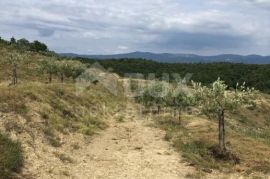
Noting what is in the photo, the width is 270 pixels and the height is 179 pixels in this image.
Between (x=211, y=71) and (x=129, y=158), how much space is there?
424 ft

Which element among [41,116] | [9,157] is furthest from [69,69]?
[9,157]

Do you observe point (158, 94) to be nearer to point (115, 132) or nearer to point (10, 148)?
point (115, 132)

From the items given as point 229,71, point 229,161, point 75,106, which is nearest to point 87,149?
point 229,161

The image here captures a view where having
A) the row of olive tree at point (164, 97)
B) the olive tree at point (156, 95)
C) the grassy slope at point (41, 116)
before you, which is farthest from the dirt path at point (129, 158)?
the olive tree at point (156, 95)

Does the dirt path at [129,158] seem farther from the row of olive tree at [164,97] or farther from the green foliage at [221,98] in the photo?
the row of olive tree at [164,97]

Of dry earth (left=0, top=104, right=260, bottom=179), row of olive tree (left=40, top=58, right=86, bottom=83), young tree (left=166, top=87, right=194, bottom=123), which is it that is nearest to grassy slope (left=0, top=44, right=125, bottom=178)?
dry earth (left=0, top=104, right=260, bottom=179)

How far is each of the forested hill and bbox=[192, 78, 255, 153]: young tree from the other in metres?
104

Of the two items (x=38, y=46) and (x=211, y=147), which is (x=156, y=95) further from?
(x=38, y=46)

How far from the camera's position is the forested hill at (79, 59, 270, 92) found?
141625 millimetres

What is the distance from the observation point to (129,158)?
28.3 metres

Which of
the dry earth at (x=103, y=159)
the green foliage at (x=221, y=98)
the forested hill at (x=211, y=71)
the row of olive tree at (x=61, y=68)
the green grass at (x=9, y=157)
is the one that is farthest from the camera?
the forested hill at (x=211, y=71)

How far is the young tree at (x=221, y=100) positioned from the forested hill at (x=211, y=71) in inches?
4084

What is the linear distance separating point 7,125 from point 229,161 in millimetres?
13863

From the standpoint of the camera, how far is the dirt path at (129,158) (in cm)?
2447
